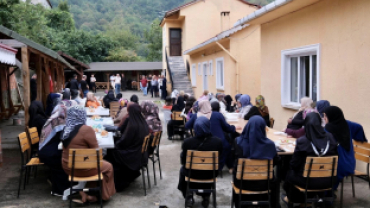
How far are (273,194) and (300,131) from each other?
157 centimetres

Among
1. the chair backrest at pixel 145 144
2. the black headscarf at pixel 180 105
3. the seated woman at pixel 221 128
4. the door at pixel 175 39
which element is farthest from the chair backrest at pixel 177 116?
the door at pixel 175 39

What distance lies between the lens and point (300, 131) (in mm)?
5664

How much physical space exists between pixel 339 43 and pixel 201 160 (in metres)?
3.59

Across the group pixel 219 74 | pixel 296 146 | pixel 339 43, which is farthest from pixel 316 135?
pixel 219 74

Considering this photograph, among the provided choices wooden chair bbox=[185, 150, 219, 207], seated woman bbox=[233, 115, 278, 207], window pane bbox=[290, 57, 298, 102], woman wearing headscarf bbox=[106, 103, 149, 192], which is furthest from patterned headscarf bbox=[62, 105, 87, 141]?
window pane bbox=[290, 57, 298, 102]

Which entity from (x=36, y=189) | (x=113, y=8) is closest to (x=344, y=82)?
(x=36, y=189)

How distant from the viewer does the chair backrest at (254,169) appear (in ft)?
13.5

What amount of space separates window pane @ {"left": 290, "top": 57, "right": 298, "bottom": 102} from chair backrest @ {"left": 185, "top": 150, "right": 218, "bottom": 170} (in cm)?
442

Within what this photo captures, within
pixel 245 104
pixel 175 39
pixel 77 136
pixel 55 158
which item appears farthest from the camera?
pixel 175 39

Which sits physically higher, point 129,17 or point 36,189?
point 129,17

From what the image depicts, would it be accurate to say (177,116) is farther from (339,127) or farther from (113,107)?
(339,127)

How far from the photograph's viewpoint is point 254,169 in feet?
13.6

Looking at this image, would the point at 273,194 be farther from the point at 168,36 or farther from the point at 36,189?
the point at 168,36

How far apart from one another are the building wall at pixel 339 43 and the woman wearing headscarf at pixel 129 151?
361cm
